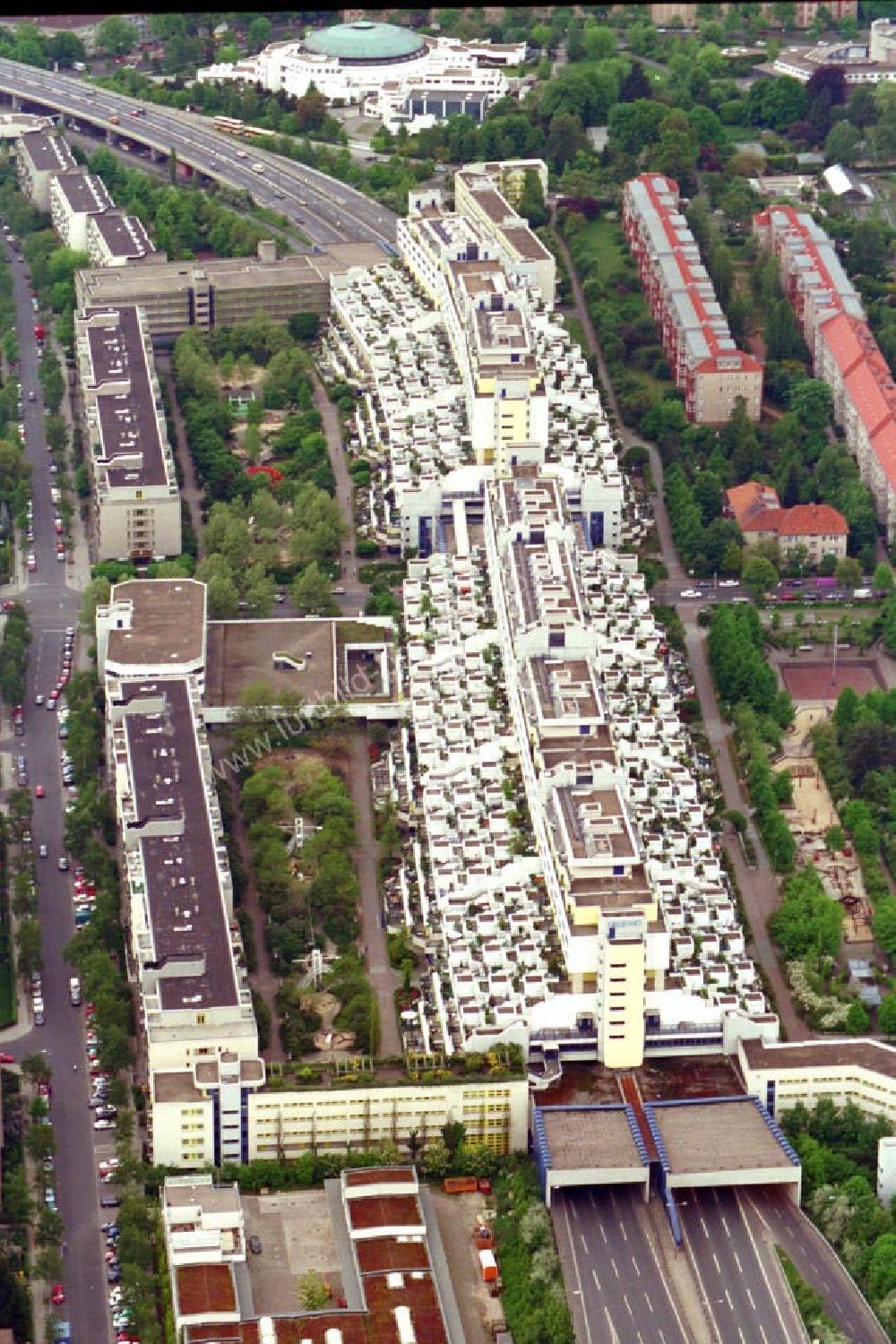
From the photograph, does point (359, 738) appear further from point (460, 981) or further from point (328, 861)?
point (460, 981)

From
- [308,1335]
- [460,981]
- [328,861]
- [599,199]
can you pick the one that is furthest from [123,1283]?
[599,199]

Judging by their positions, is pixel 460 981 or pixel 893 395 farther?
pixel 893 395

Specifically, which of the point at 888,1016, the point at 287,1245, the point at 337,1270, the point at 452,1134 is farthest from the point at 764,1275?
the point at 888,1016

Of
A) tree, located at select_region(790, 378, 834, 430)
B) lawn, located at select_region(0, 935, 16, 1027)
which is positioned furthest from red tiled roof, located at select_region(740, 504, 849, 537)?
lawn, located at select_region(0, 935, 16, 1027)

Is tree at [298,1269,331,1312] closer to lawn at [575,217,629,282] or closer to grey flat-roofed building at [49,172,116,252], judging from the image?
lawn at [575,217,629,282]

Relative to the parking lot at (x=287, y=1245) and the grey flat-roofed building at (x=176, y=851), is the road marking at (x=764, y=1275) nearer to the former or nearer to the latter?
the parking lot at (x=287, y=1245)

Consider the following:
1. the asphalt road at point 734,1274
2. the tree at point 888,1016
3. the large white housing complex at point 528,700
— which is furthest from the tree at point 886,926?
the asphalt road at point 734,1274
